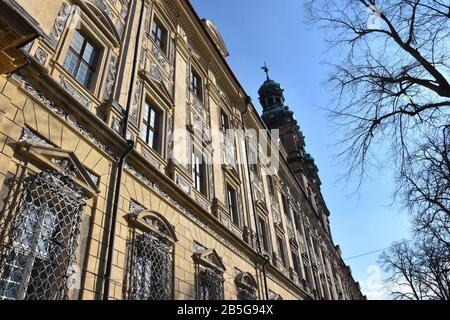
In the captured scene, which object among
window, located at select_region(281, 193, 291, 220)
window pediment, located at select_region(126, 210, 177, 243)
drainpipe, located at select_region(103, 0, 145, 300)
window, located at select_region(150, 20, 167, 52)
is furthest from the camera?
window, located at select_region(281, 193, 291, 220)

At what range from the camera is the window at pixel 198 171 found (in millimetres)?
10601

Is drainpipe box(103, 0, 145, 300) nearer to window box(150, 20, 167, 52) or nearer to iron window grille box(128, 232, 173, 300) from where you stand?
iron window grille box(128, 232, 173, 300)

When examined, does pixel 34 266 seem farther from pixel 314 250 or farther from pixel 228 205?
pixel 314 250

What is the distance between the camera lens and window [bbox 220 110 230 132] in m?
14.6

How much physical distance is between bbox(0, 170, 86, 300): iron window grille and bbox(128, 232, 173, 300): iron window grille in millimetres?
1509

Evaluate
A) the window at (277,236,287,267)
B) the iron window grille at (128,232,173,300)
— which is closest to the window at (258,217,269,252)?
the window at (277,236,287,267)

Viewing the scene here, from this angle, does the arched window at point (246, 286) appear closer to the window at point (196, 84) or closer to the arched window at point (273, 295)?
the arched window at point (273, 295)

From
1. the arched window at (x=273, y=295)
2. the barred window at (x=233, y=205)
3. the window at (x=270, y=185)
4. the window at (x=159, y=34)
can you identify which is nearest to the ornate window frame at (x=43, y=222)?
the window at (x=159, y=34)

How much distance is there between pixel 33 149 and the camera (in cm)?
503

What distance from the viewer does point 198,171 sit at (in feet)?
36.1

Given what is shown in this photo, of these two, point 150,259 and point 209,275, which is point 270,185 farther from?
point 150,259

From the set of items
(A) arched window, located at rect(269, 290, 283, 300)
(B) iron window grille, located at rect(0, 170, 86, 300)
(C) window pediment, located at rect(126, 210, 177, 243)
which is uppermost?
(C) window pediment, located at rect(126, 210, 177, 243)
